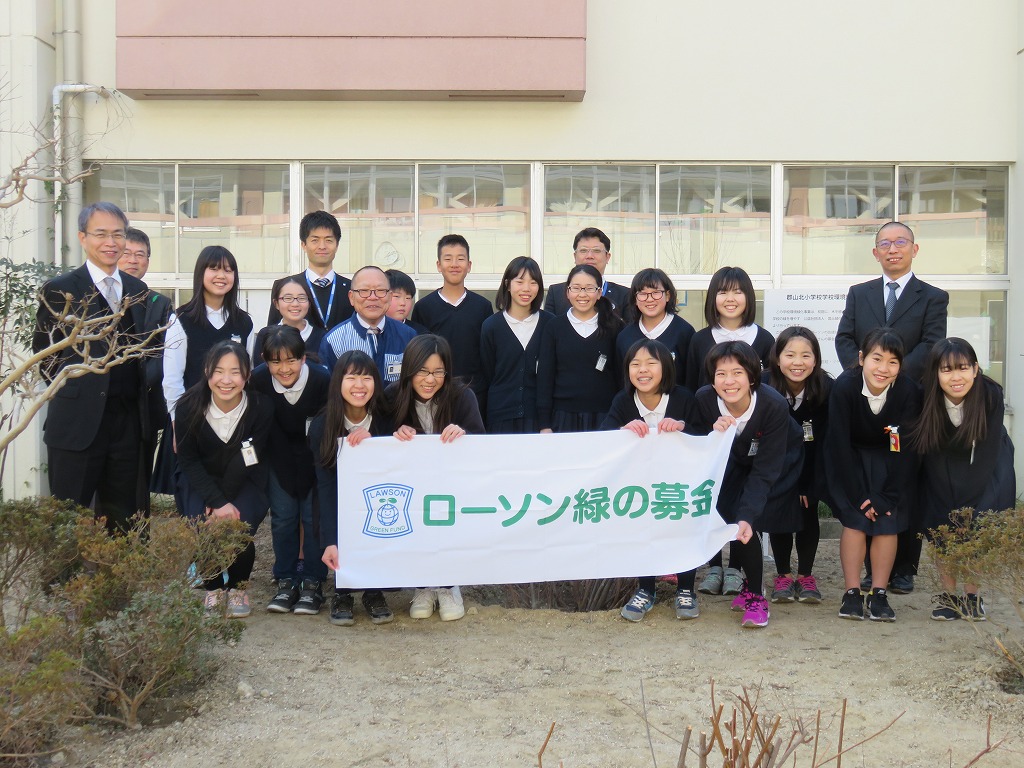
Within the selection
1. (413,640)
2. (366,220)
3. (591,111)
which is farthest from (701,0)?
(413,640)

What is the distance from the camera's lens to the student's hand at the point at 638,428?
15.7ft

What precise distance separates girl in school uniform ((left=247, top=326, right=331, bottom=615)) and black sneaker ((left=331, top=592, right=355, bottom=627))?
0.55ft

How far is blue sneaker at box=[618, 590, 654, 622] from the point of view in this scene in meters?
4.81

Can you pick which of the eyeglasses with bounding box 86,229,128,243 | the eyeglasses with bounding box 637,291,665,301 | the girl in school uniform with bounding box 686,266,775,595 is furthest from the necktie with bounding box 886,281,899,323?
the eyeglasses with bounding box 86,229,128,243

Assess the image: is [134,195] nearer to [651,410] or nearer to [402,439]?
[402,439]

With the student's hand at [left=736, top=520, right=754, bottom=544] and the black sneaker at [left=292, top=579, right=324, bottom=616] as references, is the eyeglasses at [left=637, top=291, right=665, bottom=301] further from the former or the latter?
the black sneaker at [left=292, top=579, right=324, bottom=616]

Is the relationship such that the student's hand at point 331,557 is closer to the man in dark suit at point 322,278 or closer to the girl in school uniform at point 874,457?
the man in dark suit at point 322,278

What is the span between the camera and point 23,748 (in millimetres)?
3135

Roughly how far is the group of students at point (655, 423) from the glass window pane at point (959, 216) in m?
3.42

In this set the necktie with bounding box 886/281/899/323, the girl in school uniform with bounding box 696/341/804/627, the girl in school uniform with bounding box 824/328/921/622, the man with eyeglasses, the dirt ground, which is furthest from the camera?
the necktie with bounding box 886/281/899/323

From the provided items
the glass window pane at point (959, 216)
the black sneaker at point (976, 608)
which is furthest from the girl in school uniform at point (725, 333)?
the glass window pane at point (959, 216)

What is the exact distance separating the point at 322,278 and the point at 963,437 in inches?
134

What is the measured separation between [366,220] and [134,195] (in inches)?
71.9

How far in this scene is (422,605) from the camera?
16.0ft
